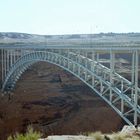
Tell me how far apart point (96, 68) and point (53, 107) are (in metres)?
19.3

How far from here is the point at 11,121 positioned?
3825 centimetres

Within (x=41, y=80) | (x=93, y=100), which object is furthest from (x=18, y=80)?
(x=93, y=100)

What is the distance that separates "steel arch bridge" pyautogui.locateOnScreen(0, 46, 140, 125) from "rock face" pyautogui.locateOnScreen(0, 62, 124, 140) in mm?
2517

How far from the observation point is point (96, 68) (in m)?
23.0

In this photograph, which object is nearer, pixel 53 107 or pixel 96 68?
pixel 96 68

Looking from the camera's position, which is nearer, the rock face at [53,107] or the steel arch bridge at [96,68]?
the steel arch bridge at [96,68]

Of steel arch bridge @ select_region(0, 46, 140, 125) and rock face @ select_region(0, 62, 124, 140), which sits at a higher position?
steel arch bridge @ select_region(0, 46, 140, 125)

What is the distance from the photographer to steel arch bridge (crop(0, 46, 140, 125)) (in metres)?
19.7

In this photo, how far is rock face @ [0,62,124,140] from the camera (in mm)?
36537

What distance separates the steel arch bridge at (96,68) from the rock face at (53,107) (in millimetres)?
2517

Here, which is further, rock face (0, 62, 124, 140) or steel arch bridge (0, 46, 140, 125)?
rock face (0, 62, 124, 140)

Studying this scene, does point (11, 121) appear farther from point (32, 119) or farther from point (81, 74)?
point (81, 74)

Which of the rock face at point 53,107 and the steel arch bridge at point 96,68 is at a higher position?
the steel arch bridge at point 96,68

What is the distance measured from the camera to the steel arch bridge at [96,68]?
19703mm
